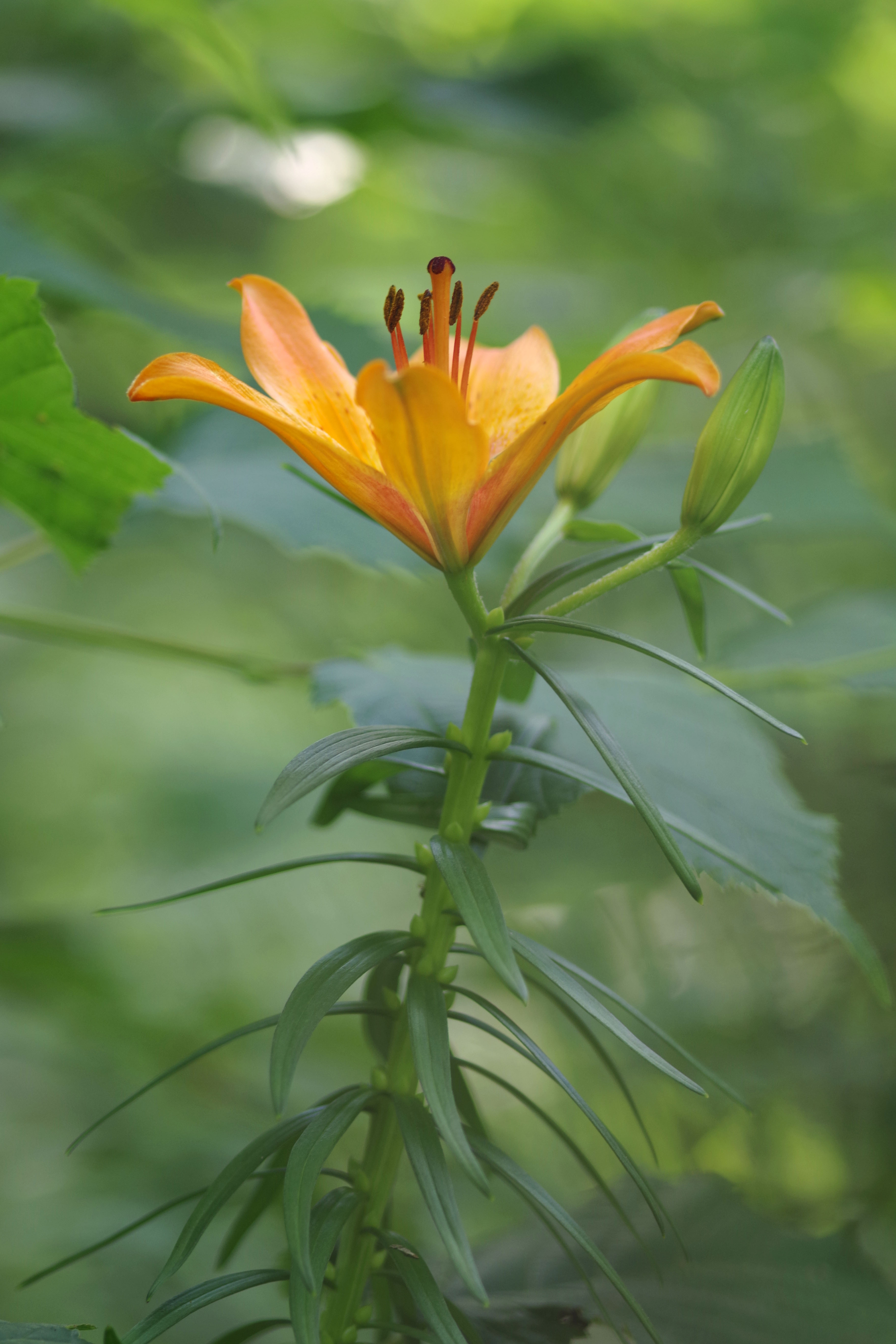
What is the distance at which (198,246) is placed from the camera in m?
0.84

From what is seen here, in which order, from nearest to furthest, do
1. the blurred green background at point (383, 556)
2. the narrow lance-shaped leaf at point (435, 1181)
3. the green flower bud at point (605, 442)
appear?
the narrow lance-shaped leaf at point (435, 1181)
the green flower bud at point (605, 442)
the blurred green background at point (383, 556)

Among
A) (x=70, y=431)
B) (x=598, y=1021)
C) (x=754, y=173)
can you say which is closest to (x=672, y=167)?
(x=754, y=173)

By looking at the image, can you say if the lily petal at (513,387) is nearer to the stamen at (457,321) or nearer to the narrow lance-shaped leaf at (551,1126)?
the stamen at (457,321)

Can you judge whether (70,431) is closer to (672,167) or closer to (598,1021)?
(598,1021)

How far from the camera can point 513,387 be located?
25 cm

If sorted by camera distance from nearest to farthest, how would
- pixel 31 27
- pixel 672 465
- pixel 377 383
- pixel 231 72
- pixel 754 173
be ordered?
pixel 377 383
pixel 231 72
pixel 672 465
pixel 31 27
pixel 754 173

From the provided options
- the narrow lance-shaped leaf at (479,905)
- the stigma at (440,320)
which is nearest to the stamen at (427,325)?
the stigma at (440,320)

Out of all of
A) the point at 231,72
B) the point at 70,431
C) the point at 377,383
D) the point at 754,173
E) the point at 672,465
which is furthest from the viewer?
the point at 754,173

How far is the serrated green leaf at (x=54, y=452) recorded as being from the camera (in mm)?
244

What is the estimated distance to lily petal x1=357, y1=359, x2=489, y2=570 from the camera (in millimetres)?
160

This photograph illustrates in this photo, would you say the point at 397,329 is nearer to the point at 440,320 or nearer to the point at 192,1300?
the point at 440,320

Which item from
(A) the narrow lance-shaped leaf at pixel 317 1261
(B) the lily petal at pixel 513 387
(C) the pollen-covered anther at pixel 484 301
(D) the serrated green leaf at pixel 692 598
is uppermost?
(C) the pollen-covered anther at pixel 484 301

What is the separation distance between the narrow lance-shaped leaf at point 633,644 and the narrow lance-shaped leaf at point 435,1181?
9 cm

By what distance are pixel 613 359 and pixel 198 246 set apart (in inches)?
30.9
